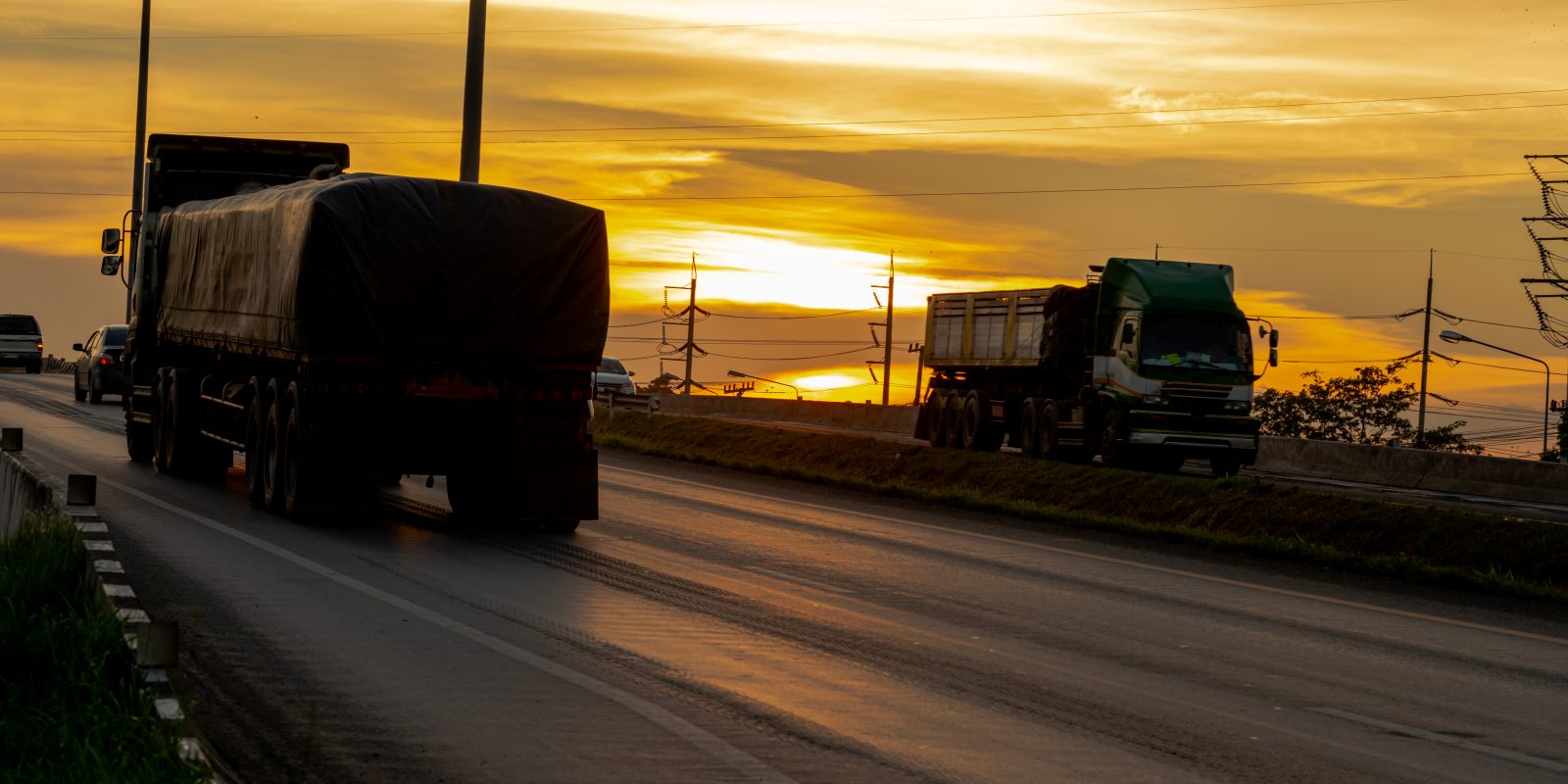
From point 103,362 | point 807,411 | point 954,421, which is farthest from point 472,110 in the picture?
point 807,411

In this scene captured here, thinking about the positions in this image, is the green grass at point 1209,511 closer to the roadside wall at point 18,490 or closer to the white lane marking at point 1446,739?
the white lane marking at point 1446,739

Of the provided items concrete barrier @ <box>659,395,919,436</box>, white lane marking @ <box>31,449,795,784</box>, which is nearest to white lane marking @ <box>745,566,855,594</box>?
white lane marking @ <box>31,449,795,784</box>

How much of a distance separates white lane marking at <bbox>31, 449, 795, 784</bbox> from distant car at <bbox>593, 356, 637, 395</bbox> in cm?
3093

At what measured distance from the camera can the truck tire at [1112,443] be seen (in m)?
31.4

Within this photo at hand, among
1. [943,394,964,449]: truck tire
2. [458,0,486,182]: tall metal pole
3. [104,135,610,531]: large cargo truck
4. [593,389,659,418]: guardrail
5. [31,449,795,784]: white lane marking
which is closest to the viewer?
[31,449,795,784]: white lane marking

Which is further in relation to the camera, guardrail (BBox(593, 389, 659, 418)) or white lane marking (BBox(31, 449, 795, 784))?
guardrail (BBox(593, 389, 659, 418))

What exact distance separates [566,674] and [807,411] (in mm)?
44375

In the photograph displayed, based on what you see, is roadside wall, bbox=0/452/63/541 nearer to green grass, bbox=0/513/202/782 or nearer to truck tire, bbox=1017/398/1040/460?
green grass, bbox=0/513/202/782

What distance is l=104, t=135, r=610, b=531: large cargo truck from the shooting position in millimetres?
17844

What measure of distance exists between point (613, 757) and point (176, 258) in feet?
58.5

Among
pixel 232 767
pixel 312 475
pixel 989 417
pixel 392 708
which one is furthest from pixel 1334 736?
pixel 989 417

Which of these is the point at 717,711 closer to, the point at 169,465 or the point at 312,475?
the point at 312,475

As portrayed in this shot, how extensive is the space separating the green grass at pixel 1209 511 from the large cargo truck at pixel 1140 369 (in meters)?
3.99

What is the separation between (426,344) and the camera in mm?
18141
